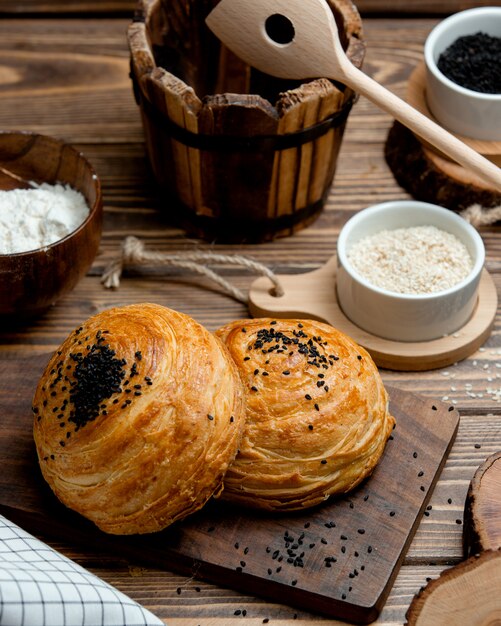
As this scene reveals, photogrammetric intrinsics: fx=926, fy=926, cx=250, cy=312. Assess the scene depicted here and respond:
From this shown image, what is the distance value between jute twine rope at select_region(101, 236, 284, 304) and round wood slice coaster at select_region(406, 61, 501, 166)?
840 millimetres

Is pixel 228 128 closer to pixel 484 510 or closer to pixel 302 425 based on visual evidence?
pixel 302 425

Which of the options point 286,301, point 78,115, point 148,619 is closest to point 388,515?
point 148,619

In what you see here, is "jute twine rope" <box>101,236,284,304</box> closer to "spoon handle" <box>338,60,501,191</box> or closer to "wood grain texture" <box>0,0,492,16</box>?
"spoon handle" <box>338,60,501,191</box>

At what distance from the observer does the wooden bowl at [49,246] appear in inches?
110

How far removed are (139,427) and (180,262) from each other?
3.45 ft

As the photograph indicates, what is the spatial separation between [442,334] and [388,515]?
29.0 inches

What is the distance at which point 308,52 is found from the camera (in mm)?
2963

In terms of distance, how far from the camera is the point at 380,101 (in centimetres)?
291

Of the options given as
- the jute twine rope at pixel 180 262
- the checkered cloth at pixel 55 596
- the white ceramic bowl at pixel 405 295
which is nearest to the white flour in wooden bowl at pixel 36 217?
the jute twine rope at pixel 180 262

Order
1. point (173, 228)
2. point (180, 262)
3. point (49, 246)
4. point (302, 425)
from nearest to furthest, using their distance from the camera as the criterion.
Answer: point (302, 425)
point (49, 246)
point (180, 262)
point (173, 228)

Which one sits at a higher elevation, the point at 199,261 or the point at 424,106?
the point at 424,106

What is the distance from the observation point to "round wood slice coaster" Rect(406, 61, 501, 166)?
327cm

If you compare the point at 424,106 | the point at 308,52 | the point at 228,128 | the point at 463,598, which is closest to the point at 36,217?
the point at 228,128

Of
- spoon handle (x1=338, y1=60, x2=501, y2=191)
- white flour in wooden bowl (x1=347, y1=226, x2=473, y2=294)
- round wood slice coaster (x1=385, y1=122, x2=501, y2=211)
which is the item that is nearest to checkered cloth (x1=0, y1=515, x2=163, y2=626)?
white flour in wooden bowl (x1=347, y1=226, x2=473, y2=294)
